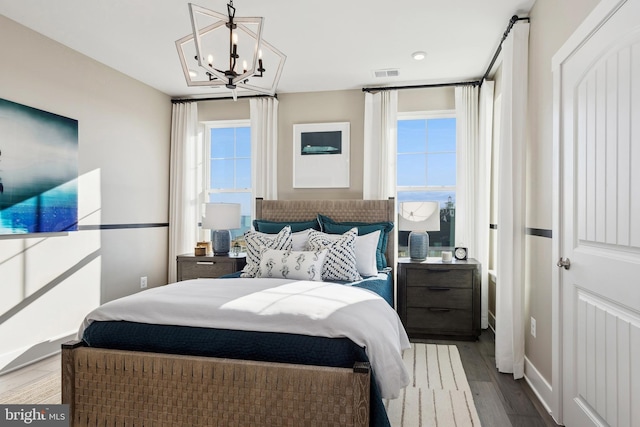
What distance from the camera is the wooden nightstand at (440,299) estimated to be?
374 cm

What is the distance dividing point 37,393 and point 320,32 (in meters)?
3.26

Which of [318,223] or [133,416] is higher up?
[318,223]

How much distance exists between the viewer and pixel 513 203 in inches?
114

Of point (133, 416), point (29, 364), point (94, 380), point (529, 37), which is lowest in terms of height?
point (29, 364)

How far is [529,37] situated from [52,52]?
12.4 feet

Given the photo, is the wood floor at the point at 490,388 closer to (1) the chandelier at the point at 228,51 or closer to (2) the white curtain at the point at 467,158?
(2) the white curtain at the point at 467,158

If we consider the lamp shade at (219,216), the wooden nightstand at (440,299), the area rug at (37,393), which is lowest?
the area rug at (37,393)

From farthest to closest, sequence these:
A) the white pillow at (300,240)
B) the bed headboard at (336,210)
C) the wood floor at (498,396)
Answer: the bed headboard at (336,210) → the white pillow at (300,240) → the wood floor at (498,396)

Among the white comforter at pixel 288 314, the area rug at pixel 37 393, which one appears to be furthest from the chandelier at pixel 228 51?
the area rug at pixel 37 393

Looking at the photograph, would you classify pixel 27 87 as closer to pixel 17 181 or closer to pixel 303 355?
pixel 17 181

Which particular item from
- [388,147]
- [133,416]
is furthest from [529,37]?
[133,416]

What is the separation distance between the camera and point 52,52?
333cm

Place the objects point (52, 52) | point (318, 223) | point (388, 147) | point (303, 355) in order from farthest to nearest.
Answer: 1. point (388, 147)
2. point (318, 223)
3. point (52, 52)
4. point (303, 355)

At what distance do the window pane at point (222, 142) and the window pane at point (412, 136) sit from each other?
207 centimetres
